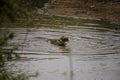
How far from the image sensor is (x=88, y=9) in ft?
79.0

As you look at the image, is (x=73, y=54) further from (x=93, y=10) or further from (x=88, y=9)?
(x=88, y=9)

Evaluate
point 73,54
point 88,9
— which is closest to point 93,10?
point 88,9

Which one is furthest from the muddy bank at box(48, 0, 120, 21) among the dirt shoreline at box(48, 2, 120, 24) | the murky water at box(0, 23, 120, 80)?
the murky water at box(0, 23, 120, 80)

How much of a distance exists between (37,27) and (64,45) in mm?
3615

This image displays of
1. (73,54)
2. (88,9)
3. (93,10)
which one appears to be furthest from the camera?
(88,9)

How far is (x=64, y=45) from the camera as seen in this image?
1341cm

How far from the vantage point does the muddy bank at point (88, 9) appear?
2170cm

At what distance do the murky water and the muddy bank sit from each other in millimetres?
4801

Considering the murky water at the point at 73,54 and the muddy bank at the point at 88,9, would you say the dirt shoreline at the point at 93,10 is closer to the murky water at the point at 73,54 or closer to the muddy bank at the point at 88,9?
the muddy bank at the point at 88,9

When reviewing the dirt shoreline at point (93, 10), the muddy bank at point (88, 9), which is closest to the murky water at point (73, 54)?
the dirt shoreline at point (93, 10)

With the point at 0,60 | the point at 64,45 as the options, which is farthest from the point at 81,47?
the point at 0,60

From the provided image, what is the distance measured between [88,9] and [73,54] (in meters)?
12.4

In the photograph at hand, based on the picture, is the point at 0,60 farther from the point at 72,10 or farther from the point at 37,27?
the point at 72,10

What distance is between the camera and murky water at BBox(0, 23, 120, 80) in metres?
9.74
